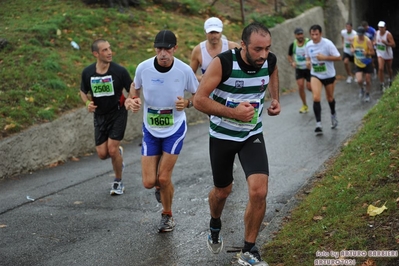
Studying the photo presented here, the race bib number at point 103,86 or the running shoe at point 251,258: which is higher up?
the race bib number at point 103,86

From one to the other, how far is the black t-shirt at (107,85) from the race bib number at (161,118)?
2049 millimetres

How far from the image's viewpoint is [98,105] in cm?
943

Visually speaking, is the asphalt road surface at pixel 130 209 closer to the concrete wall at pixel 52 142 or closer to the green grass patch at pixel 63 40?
the concrete wall at pixel 52 142

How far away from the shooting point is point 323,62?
521 inches

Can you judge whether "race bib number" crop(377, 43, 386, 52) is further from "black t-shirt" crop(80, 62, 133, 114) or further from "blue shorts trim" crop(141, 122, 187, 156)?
"blue shorts trim" crop(141, 122, 187, 156)

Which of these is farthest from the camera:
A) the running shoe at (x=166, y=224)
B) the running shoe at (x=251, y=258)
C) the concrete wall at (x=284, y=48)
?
the concrete wall at (x=284, y=48)

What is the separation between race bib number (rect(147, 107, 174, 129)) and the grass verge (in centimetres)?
171

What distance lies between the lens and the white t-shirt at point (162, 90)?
24.1ft

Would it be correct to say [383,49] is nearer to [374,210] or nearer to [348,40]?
[348,40]

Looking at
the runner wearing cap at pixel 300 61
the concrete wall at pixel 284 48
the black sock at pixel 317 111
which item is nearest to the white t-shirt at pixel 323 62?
the black sock at pixel 317 111

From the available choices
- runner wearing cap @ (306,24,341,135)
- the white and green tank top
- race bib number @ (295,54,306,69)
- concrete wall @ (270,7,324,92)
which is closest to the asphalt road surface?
runner wearing cap @ (306,24,341,135)

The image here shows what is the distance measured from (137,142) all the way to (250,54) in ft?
27.4

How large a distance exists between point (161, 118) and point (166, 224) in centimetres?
119

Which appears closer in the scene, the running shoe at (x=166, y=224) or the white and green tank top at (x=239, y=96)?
the white and green tank top at (x=239, y=96)
